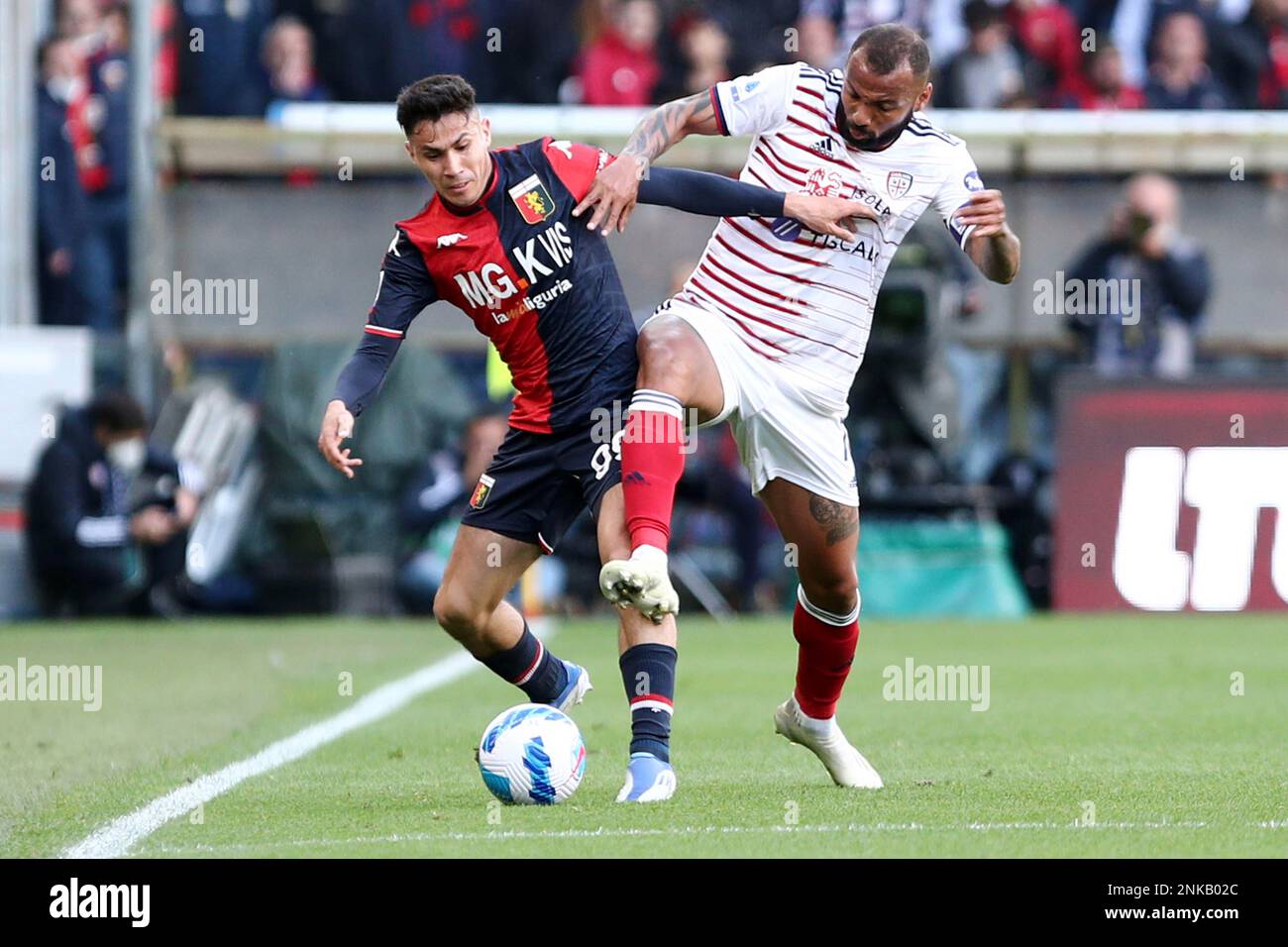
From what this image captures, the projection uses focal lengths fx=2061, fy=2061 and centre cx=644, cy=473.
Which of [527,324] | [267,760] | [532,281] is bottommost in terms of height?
[267,760]

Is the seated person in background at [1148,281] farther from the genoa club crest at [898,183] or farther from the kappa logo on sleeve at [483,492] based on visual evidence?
the kappa logo on sleeve at [483,492]

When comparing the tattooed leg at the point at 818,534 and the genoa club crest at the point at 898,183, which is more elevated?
the genoa club crest at the point at 898,183

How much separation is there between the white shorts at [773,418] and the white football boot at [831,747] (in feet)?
2.47

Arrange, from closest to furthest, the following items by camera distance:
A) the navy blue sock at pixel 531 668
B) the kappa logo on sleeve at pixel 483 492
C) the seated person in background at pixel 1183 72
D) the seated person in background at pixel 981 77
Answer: the kappa logo on sleeve at pixel 483 492 → the navy blue sock at pixel 531 668 → the seated person in background at pixel 981 77 → the seated person in background at pixel 1183 72

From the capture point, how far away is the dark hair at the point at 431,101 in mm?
6273

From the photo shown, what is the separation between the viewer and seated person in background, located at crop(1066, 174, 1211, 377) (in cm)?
1484

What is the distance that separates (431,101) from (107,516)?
9.11 metres

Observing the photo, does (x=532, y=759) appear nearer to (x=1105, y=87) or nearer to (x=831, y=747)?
(x=831, y=747)

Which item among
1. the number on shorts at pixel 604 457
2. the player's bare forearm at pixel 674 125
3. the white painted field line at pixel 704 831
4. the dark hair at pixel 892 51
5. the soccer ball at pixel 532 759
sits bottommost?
the soccer ball at pixel 532 759

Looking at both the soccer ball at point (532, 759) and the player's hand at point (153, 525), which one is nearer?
the soccer ball at point (532, 759)

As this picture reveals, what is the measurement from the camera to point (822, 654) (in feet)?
22.8

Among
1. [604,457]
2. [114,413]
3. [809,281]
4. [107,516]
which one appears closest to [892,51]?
[809,281]

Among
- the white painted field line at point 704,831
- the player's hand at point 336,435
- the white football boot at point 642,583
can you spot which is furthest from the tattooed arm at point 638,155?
the white painted field line at point 704,831

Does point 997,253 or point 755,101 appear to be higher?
point 755,101
